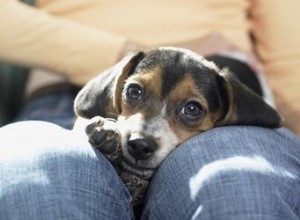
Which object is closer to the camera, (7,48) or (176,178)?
(176,178)

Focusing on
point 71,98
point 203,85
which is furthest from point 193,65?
point 71,98

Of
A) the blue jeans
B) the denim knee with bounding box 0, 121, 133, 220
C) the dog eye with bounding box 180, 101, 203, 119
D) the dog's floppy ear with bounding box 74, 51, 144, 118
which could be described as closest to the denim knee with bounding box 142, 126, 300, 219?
the blue jeans

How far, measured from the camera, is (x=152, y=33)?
2254mm

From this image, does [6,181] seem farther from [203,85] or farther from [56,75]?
[56,75]

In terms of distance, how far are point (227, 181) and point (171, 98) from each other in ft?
1.76

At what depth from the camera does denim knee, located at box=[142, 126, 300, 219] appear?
116 cm

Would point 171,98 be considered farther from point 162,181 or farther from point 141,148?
point 162,181

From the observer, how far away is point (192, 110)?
5.55 feet

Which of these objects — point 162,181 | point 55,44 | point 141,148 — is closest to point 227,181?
point 162,181

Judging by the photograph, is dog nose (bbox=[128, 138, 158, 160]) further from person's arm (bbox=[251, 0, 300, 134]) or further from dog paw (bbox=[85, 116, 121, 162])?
person's arm (bbox=[251, 0, 300, 134])

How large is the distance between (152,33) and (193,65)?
1.81 ft

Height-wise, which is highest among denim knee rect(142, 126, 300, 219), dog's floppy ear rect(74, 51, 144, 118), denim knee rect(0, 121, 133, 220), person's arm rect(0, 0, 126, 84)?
denim knee rect(142, 126, 300, 219)

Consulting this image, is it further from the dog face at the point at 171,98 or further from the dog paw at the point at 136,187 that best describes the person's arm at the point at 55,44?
the dog paw at the point at 136,187

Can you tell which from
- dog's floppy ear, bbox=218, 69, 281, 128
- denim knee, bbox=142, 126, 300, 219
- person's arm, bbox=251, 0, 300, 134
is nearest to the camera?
denim knee, bbox=142, 126, 300, 219
